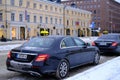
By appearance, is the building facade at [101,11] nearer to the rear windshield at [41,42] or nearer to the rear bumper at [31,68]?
the rear windshield at [41,42]

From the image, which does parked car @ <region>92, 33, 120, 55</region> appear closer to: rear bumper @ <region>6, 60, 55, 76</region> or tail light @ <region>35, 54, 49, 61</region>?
rear bumper @ <region>6, 60, 55, 76</region>

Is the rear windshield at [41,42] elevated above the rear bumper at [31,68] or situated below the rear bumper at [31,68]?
above

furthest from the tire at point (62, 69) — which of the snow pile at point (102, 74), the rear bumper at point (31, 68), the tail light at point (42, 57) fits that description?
the tail light at point (42, 57)

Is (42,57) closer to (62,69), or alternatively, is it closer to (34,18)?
(62,69)

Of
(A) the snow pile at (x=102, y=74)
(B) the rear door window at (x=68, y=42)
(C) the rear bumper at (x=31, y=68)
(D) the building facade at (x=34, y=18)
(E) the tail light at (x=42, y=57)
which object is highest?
(D) the building facade at (x=34, y=18)

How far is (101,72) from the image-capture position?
9.01m

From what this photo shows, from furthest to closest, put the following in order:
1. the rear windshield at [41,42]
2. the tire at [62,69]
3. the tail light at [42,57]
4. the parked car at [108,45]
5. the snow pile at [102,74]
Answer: the parked car at [108,45] → the rear windshield at [41,42] → the tire at [62,69] → the tail light at [42,57] → the snow pile at [102,74]

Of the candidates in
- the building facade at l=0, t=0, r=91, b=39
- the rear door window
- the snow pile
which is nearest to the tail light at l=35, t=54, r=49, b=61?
the snow pile

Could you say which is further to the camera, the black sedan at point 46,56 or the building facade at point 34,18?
the building facade at point 34,18

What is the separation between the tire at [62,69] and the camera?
866 cm

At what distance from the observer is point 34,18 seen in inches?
2532

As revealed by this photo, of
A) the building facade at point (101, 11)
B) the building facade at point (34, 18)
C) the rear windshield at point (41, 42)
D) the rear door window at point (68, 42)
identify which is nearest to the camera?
the rear windshield at point (41, 42)

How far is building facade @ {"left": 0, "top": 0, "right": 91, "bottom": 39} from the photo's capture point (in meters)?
55.4

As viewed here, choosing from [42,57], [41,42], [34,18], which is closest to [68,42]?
[41,42]
